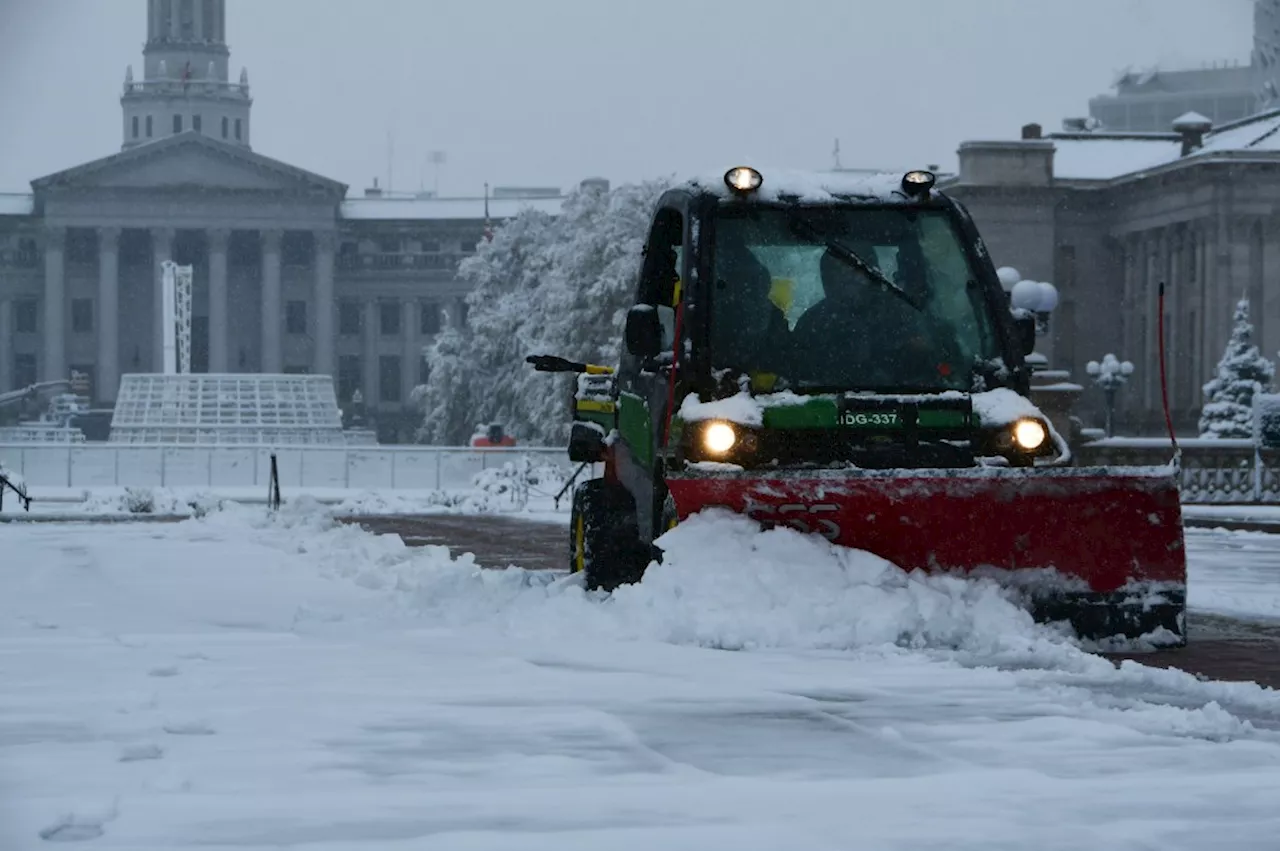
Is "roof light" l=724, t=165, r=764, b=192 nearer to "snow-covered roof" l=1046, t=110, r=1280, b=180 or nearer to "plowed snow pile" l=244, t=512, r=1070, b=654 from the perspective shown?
"plowed snow pile" l=244, t=512, r=1070, b=654

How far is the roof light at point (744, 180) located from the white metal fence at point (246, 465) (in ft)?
113

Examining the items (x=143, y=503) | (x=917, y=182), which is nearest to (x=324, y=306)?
(x=143, y=503)

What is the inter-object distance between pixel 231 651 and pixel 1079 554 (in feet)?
12.3

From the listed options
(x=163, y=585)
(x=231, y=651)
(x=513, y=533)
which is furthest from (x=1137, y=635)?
(x=513, y=533)

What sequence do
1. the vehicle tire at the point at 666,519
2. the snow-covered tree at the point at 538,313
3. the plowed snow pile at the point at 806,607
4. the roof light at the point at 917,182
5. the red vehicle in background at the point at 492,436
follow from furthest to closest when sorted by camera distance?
the red vehicle in background at the point at 492,436, the snow-covered tree at the point at 538,313, the roof light at the point at 917,182, the vehicle tire at the point at 666,519, the plowed snow pile at the point at 806,607

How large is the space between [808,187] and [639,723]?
3987 millimetres

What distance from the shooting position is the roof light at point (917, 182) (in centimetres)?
1091

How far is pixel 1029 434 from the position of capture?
10.5m

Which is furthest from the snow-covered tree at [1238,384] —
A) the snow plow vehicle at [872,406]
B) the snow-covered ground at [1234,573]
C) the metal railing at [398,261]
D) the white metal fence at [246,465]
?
the metal railing at [398,261]

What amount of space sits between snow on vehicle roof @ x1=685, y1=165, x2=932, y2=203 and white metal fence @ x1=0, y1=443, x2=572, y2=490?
3404cm

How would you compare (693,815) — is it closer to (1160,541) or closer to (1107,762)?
(1107,762)

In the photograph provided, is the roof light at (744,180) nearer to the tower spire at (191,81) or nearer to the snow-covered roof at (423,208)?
the snow-covered roof at (423,208)

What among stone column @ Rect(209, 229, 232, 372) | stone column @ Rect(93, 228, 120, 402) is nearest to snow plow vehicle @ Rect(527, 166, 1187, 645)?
stone column @ Rect(93, 228, 120, 402)

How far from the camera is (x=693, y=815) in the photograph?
20.0 ft
